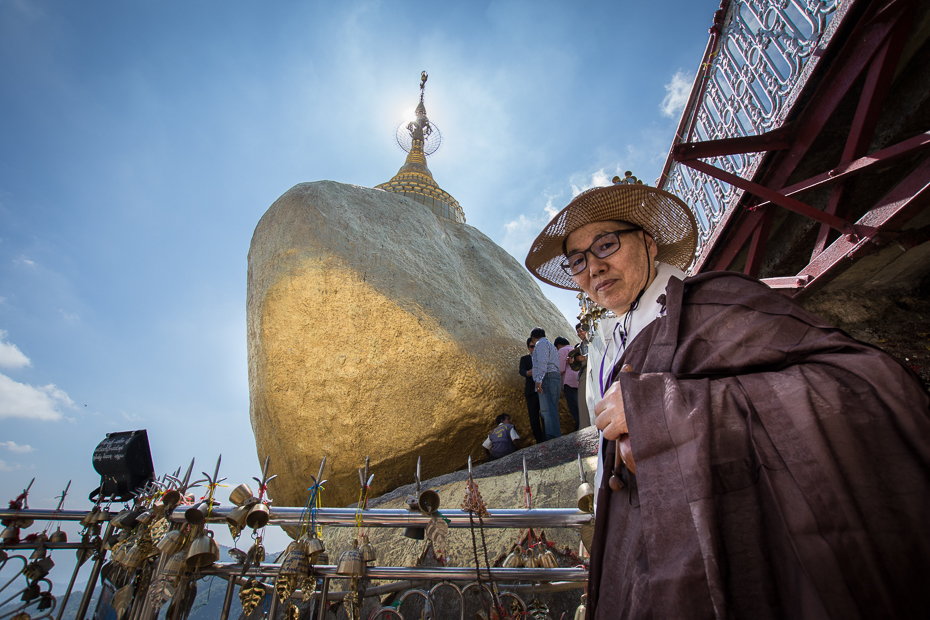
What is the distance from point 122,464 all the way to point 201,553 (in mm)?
2066

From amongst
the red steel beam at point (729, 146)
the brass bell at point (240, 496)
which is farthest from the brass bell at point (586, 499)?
the red steel beam at point (729, 146)

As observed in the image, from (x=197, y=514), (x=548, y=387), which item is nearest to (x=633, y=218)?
(x=197, y=514)

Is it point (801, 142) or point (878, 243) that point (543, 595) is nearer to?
point (878, 243)

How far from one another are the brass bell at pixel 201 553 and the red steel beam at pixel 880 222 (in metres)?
3.72

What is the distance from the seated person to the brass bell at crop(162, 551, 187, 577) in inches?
141

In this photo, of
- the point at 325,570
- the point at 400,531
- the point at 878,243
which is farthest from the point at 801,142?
the point at 400,531

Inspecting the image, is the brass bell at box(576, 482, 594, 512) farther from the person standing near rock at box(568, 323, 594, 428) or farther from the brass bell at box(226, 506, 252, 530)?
the person standing near rock at box(568, 323, 594, 428)

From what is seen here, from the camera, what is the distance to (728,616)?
84cm

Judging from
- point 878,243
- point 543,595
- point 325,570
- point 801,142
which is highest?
point 801,142

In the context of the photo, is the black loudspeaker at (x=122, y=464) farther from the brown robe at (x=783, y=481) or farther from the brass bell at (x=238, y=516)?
the brown robe at (x=783, y=481)

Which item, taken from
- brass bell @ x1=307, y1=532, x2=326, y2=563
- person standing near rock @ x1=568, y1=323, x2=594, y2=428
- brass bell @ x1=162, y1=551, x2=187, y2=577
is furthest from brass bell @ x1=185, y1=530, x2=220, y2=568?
person standing near rock @ x1=568, y1=323, x2=594, y2=428

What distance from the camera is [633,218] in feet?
6.96

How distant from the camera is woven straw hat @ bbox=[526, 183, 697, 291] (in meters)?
2.04

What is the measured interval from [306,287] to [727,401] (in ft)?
19.8
